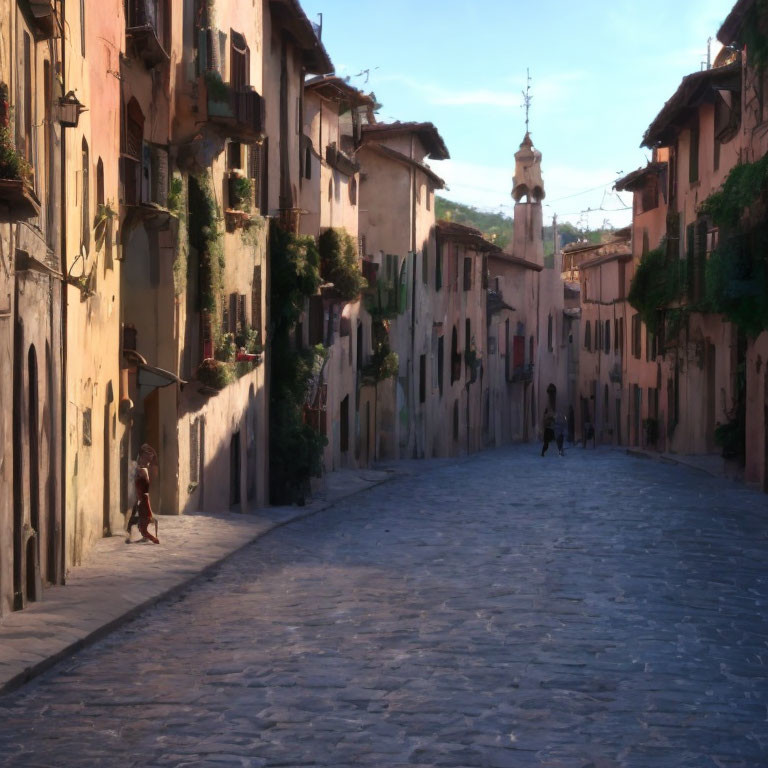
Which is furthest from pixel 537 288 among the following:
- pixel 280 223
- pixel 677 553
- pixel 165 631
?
pixel 165 631

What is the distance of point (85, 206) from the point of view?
699 inches

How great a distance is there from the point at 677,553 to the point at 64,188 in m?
8.57

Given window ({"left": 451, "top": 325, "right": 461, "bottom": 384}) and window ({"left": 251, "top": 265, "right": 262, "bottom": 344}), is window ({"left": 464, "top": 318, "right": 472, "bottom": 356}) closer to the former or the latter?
window ({"left": 451, "top": 325, "right": 461, "bottom": 384})

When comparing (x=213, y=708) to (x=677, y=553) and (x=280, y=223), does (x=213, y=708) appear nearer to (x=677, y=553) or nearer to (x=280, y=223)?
(x=677, y=553)

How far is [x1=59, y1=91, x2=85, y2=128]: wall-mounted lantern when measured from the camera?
Answer: 49.6ft

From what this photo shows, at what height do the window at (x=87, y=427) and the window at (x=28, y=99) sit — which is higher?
the window at (x=28, y=99)

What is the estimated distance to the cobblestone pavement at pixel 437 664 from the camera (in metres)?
8.22

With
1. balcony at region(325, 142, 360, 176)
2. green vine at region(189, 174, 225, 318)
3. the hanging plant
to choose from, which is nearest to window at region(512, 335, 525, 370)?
balcony at region(325, 142, 360, 176)

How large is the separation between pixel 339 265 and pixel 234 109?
436 inches

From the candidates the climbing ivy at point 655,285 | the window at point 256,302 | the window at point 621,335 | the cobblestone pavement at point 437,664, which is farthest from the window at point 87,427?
the window at point 621,335

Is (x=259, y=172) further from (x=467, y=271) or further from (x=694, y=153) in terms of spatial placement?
(x=467, y=271)

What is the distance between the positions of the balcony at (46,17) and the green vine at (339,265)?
18957 millimetres

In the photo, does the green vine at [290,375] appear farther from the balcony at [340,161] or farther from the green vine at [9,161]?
the green vine at [9,161]

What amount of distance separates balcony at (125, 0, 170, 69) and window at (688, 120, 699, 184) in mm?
20504
